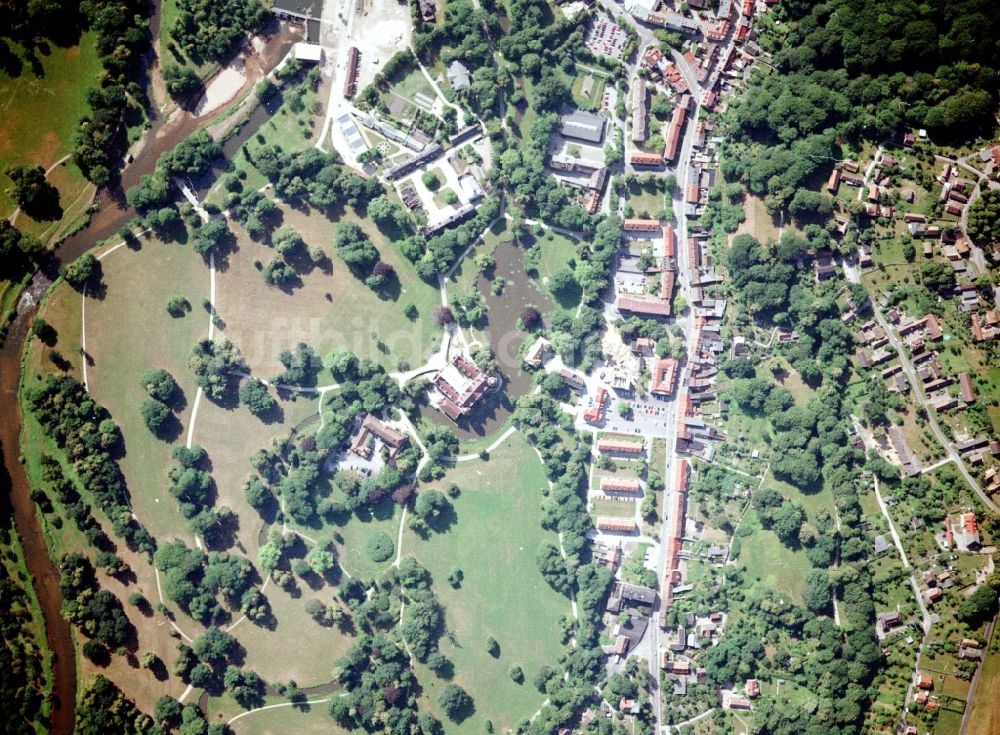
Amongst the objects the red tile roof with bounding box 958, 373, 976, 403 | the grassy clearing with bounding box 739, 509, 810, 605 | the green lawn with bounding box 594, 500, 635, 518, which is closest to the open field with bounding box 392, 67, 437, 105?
the green lawn with bounding box 594, 500, 635, 518

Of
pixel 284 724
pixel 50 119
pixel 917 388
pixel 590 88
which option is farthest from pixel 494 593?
pixel 50 119

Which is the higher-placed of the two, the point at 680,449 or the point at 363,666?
the point at 680,449

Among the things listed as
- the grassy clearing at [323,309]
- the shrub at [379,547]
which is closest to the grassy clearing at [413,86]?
the grassy clearing at [323,309]

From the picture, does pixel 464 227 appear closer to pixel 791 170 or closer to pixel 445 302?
pixel 445 302

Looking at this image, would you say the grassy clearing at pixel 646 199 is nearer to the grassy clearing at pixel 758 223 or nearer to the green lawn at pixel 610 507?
the grassy clearing at pixel 758 223

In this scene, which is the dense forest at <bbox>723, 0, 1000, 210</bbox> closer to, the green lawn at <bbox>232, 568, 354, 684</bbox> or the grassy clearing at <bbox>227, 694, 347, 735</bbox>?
the green lawn at <bbox>232, 568, 354, 684</bbox>

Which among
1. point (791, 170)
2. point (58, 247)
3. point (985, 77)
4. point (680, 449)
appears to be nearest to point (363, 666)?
point (680, 449)
